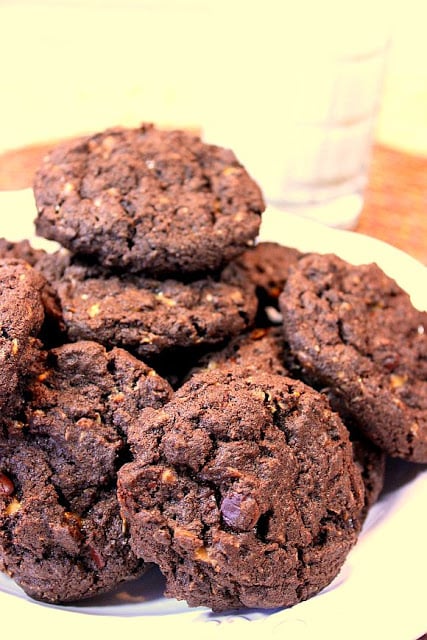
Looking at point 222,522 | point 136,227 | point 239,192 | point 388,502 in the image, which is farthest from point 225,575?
point 239,192

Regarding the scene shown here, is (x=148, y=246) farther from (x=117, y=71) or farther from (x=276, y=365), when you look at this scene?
(x=117, y=71)

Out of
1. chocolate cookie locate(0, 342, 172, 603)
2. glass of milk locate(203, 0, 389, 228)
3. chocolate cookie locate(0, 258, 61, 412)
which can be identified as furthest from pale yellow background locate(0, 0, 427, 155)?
chocolate cookie locate(0, 342, 172, 603)

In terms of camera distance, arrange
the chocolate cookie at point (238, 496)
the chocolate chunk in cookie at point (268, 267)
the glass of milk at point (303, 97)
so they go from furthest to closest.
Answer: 1. the glass of milk at point (303, 97)
2. the chocolate chunk in cookie at point (268, 267)
3. the chocolate cookie at point (238, 496)

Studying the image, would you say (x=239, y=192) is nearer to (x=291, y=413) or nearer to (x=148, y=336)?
(x=148, y=336)

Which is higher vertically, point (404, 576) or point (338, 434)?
point (338, 434)

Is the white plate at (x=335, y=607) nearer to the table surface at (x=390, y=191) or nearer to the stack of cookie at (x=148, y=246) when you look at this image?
the stack of cookie at (x=148, y=246)

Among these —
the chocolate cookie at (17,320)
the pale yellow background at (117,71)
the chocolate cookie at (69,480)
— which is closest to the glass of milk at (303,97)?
the pale yellow background at (117,71)
